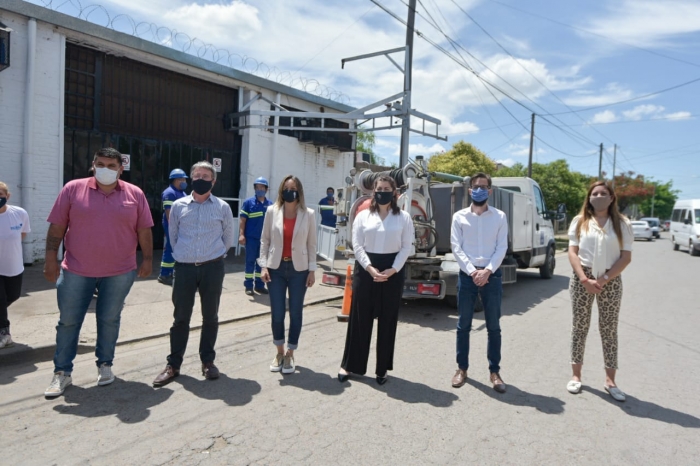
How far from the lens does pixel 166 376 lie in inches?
176

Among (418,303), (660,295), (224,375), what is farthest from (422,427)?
(660,295)

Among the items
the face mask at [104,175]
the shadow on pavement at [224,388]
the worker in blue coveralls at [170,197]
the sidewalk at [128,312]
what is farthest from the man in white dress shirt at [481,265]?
the worker in blue coveralls at [170,197]

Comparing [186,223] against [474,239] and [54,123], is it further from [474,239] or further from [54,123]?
[54,123]

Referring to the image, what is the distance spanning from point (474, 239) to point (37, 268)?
8088mm

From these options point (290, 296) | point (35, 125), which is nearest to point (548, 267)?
point (290, 296)

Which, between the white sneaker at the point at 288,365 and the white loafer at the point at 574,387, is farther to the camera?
the white sneaker at the point at 288,365

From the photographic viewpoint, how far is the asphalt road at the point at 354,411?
10.9 ft

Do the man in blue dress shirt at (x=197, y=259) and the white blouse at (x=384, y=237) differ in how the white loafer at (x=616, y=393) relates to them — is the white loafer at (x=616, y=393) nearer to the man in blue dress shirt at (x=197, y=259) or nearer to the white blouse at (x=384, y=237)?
the white blouse at (x=384, y=237)

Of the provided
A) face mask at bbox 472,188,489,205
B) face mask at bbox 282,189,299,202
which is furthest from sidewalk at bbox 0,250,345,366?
face mask at bbox 472,188,489,205

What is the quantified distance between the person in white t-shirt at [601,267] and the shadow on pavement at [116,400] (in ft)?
11.9

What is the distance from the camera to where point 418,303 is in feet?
28.2

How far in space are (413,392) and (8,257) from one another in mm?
4189

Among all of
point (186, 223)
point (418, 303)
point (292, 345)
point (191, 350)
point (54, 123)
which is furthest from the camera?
point (54, 123)

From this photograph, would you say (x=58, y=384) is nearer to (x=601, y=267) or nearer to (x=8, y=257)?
(x=8, y=257)
